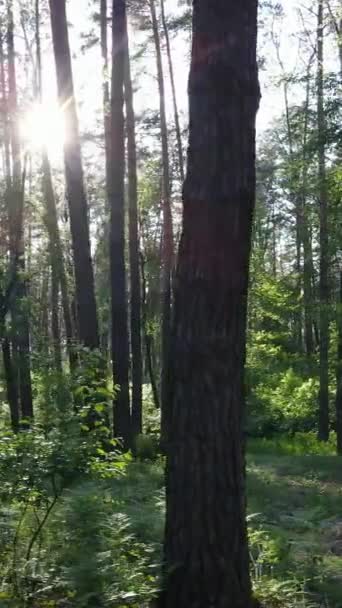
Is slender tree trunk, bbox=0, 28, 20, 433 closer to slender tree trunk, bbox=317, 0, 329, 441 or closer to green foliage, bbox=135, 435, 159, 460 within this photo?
green foliage, bbox=135, 435, 159, 460

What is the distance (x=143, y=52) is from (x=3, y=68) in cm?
441

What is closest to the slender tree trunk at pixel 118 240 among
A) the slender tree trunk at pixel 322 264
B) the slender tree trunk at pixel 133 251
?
the slender tree trunk at pixel 322 264

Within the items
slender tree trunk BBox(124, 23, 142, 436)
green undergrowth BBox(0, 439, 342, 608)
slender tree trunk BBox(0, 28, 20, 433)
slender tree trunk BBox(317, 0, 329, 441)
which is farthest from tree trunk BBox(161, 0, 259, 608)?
slender tree trunk BBox(124, 23, 142, 436)

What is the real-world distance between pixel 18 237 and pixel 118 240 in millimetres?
5928

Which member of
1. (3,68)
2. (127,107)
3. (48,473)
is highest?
(3,68)

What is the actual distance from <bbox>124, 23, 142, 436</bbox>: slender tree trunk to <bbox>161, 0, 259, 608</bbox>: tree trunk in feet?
41.9

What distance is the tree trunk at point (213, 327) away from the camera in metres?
4.01

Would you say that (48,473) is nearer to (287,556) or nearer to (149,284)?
(287,556)

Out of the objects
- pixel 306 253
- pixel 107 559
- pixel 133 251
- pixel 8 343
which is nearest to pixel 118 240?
pixel 133 251

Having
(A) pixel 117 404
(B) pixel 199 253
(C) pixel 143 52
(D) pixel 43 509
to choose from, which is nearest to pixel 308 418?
(A) pixel 117 404

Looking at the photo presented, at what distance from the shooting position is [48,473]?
181 inches

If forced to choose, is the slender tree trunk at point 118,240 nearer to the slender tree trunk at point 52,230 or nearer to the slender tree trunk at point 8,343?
the slender tree trunk at point 8,343

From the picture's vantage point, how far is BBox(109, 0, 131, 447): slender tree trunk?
12.6m

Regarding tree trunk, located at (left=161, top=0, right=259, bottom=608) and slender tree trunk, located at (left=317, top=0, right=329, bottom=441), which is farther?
slender tree trunk, located at (left=317, top=0, right=329, bottom=441)
